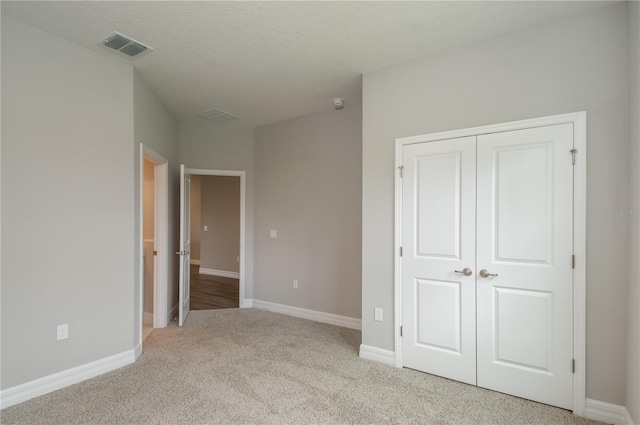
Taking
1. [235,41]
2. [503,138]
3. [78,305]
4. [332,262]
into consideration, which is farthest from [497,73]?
[78,305]

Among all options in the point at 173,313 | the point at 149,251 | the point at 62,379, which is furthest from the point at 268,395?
the point at 149,251

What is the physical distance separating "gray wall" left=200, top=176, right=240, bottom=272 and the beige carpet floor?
417cm

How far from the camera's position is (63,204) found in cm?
252

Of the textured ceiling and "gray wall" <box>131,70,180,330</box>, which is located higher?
the textured ceiling

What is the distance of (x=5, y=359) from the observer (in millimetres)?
2215

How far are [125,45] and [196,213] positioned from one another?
626 centimetres

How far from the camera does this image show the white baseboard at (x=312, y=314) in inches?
156

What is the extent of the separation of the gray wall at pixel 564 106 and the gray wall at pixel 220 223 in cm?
510

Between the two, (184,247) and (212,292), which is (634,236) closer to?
(184,247)

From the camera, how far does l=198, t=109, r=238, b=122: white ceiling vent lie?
424 cm

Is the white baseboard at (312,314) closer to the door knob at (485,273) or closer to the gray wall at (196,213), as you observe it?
the door knob at (485,273)

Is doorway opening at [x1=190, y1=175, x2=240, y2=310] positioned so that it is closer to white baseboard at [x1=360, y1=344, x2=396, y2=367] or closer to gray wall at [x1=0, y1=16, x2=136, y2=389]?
gray wall at [x1=0, y1=16, x2=136, y2=389]

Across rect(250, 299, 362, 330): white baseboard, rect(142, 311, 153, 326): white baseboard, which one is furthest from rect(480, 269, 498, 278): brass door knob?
rect(142, 311, 153, 326): white baseboard

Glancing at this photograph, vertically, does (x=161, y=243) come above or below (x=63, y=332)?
above
